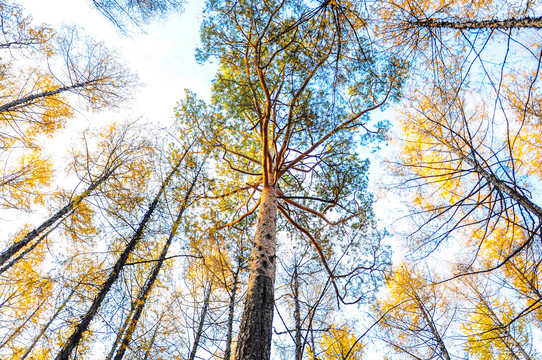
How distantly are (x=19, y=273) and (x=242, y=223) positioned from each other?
32.7 ft

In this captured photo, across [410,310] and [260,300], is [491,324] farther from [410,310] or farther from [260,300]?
[260,300]

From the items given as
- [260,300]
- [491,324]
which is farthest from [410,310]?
[260,300]

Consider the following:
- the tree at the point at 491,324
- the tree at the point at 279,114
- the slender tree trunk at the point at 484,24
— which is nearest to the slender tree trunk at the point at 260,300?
the tree at the point at 279,114

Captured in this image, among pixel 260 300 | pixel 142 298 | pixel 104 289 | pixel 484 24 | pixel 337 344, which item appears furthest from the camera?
pixel 337 344

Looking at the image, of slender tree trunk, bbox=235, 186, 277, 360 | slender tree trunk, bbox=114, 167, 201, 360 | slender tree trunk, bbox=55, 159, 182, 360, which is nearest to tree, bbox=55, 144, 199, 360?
slender tree trunk, bbox=55, 159, 182, 360

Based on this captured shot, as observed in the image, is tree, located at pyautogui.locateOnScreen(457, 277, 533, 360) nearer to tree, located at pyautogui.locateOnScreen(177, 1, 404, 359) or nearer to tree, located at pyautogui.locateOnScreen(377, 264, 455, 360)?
tree, located at pyautogui.locateOnScreen(377, 264, 455, 360)

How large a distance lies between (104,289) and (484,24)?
7.62 metres

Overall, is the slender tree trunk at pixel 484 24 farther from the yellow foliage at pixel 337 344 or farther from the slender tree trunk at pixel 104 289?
the slender tree trunk at pixel 104 289

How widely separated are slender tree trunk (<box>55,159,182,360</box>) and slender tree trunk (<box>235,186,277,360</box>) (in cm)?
194

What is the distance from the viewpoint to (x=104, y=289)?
14.1ft

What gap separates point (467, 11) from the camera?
3.44 meters

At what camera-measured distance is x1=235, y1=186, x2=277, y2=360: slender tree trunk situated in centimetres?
199

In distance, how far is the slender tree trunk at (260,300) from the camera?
6.53ft

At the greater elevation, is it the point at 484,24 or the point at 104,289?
the point at 484,24
